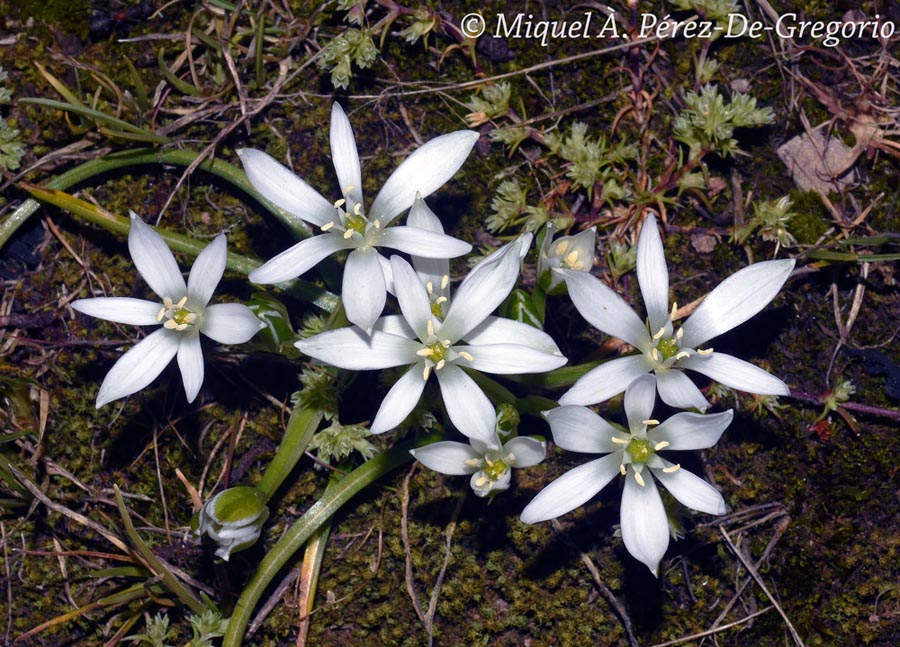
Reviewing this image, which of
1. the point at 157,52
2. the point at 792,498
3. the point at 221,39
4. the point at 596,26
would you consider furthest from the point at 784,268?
the point at 157,52

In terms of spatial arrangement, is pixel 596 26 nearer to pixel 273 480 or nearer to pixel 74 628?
pixel 273 480

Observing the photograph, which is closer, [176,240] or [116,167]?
[176,240]

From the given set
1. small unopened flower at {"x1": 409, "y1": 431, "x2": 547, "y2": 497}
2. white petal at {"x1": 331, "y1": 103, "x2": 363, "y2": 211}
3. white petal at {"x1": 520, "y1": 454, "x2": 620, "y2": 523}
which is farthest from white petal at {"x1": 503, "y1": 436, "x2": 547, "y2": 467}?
white petal at {"x1": 331, "y1": 103, "x2": 363, "y2": 211}

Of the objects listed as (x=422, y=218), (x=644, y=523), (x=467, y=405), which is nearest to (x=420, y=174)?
(x=422, y=218)

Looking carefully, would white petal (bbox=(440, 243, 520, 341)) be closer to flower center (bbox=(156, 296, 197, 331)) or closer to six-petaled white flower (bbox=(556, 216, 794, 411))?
six-petaled white flower (bbox=(556, 216, 794, 411))

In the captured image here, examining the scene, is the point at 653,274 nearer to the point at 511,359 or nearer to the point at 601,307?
the point at 601,307

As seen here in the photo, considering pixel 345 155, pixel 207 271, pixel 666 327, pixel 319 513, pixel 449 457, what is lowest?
pixel 319 513

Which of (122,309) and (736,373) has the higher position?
(122,309)
